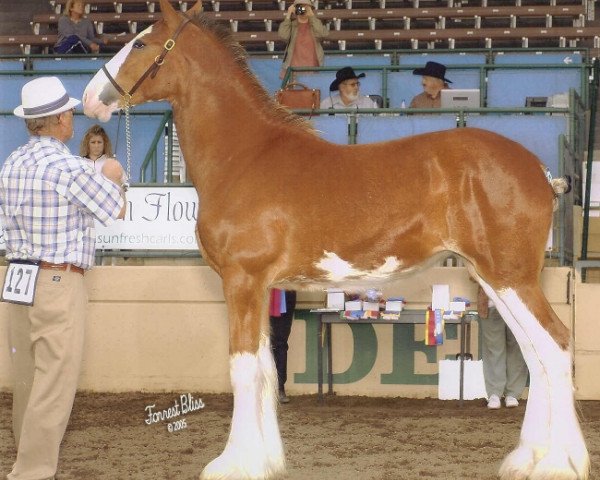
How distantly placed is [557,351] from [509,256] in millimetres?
552

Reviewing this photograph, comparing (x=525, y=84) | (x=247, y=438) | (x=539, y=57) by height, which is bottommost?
(x=247, y=438)

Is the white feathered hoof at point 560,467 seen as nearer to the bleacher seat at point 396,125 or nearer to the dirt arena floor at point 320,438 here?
the dirt arena floor at point 320,438

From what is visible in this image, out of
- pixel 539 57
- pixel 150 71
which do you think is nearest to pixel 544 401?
pixel 150 71

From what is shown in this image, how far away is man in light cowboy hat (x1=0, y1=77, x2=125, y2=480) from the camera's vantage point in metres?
4.59

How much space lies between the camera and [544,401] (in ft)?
16.7

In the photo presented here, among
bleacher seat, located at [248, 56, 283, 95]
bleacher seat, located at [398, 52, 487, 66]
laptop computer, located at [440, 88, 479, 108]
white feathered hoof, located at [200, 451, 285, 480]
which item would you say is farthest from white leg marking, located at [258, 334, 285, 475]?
bleacher seat, located at [248, 56, 283, 95]

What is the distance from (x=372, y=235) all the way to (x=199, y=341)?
3824 millimetres

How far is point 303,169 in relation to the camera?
5.32m

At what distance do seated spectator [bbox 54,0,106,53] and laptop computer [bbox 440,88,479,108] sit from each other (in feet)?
17.4

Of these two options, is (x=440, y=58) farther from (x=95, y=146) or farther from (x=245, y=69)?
(x=245, y=69)

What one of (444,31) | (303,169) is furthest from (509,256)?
(444,31)

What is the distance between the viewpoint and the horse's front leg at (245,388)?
5094 millimetres

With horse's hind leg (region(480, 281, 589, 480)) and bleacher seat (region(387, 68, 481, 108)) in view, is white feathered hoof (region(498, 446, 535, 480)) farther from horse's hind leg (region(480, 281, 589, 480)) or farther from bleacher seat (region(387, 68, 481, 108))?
bleacher seat (region(387, 68, 481, 108))

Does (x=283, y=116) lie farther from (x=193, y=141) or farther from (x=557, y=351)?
(x=557, y=351)
